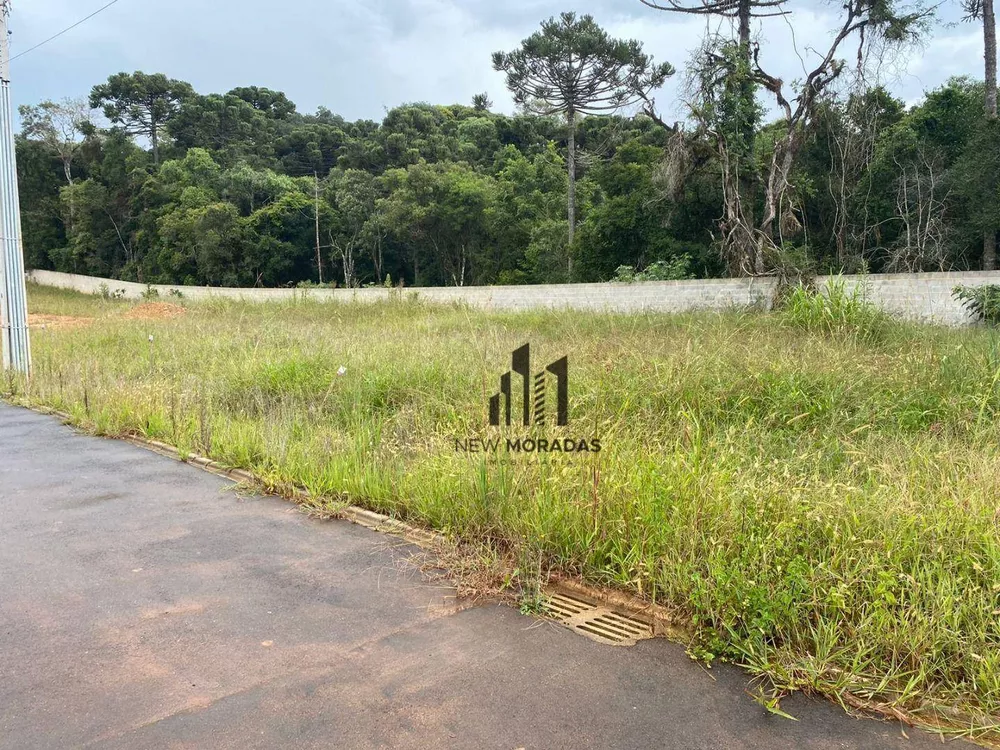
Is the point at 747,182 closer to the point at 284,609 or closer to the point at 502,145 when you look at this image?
the point at 284,609

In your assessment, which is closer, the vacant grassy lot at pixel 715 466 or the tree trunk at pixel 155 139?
the vacant grassy lot at pixel 715 466

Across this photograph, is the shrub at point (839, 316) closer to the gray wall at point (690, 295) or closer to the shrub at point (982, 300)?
the gray wall at point (690, 295)

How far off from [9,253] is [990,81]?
23.0 meters

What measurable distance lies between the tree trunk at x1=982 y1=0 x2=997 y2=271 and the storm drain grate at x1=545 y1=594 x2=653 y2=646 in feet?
58.8

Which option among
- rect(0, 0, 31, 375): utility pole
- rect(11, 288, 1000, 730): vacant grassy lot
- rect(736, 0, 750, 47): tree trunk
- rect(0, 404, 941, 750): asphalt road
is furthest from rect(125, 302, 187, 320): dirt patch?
rect(0, 404, 941, 750): asphalt road

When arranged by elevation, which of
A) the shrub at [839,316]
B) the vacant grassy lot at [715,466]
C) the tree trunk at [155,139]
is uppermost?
the tree trunk at [155,139]

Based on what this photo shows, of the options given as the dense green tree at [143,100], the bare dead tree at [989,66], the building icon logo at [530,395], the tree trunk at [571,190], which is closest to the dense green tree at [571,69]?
the tree trunk at [571,190]

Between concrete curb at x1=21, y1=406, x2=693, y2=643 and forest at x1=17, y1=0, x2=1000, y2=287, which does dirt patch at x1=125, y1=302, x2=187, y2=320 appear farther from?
concrete curb at x1=21, y1=406, x2=693, y2=643

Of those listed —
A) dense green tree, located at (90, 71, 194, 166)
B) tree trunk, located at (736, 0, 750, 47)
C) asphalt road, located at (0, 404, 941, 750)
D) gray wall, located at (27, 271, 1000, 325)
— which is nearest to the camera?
asphalt road, located at (0, 404, 941, 750)

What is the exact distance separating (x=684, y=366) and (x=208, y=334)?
30.8 feet

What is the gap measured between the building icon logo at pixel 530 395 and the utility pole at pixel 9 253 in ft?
26.0

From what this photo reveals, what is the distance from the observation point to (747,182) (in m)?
19.4

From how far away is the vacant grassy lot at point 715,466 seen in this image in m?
2.38

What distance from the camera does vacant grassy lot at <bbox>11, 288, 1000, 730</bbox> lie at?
2.38m
